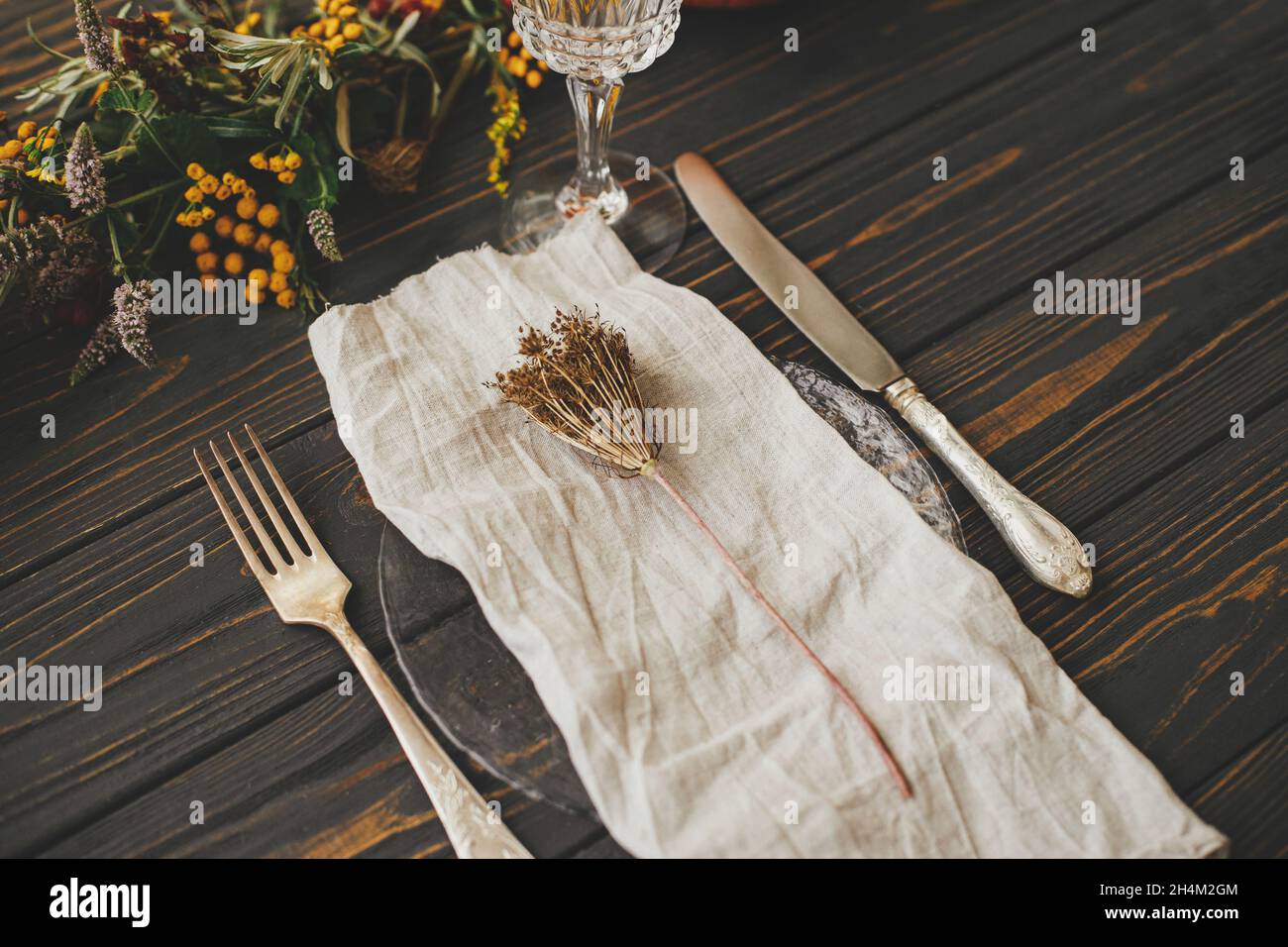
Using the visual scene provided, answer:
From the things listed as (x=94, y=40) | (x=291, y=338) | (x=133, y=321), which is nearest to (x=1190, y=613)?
(x=291, y=338)

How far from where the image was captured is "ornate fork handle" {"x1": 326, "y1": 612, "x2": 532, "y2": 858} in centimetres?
85

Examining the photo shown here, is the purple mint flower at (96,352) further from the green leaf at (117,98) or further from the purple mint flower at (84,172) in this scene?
the green leaf at (117,98)

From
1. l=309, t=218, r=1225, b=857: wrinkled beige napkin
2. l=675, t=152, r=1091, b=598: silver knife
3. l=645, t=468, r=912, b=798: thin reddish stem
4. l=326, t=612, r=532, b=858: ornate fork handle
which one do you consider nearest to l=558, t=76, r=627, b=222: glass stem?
l=675, t=152, r=1091, b=598: silver knife

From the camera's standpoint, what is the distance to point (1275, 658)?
3.22 ft

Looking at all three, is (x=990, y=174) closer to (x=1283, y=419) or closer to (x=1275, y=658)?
(x=1283, y=419)

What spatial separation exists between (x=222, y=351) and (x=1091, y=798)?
109cm

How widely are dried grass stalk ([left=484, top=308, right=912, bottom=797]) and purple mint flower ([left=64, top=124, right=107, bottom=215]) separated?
54cm

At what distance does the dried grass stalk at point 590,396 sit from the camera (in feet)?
3.25

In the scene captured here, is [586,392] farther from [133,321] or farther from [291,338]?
[133,321]

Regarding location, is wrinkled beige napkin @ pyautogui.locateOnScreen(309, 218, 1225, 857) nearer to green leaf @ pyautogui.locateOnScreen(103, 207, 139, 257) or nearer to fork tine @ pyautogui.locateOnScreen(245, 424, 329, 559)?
fork tine @ pyautogui.locateOnScreen(245, 424, 329, 559)

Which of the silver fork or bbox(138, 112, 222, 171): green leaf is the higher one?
bbox(138, 112, 222, 171): green leaf

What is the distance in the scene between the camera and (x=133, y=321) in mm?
1145

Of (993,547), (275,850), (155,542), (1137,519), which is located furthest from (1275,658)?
(155,542)

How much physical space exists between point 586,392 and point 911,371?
1.47 feet
